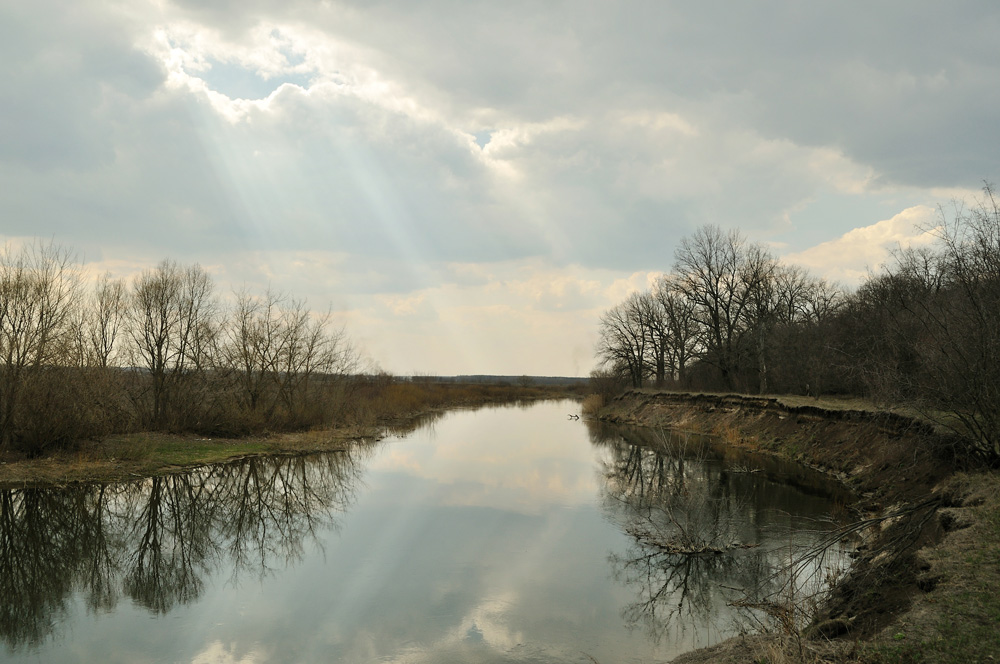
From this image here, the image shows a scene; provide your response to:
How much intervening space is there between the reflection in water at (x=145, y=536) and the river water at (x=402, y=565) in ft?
0.20

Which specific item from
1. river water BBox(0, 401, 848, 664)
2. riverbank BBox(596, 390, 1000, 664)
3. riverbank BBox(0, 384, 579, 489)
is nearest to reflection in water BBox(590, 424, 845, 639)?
river water BBox(0, 401, 848, 664)

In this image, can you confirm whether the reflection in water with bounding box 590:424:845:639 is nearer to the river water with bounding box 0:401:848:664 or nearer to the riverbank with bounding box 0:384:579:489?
the river water with bounding box 0:401:848:664

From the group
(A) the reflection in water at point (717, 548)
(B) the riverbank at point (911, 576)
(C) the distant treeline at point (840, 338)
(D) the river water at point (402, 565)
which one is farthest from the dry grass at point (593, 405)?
(B) the riverbank at point (911, 576)

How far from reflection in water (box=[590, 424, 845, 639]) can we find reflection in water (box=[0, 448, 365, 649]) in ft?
25.3

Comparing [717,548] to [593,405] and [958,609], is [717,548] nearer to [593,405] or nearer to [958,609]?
[958,609]

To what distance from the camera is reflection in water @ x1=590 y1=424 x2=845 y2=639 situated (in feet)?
29.9

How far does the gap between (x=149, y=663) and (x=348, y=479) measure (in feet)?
48.7

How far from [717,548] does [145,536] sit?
42.9ft

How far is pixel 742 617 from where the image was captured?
891 centimetres

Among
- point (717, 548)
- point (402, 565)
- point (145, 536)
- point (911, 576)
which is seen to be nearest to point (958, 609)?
point (911, 576)

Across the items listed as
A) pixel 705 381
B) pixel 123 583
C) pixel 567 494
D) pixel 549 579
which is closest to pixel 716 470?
pixel 567 494

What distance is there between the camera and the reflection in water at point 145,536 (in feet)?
34.2

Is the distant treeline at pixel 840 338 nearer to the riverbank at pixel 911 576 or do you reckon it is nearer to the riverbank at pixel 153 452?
the riverbank at pixel 911 576

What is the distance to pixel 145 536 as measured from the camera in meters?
14.3
